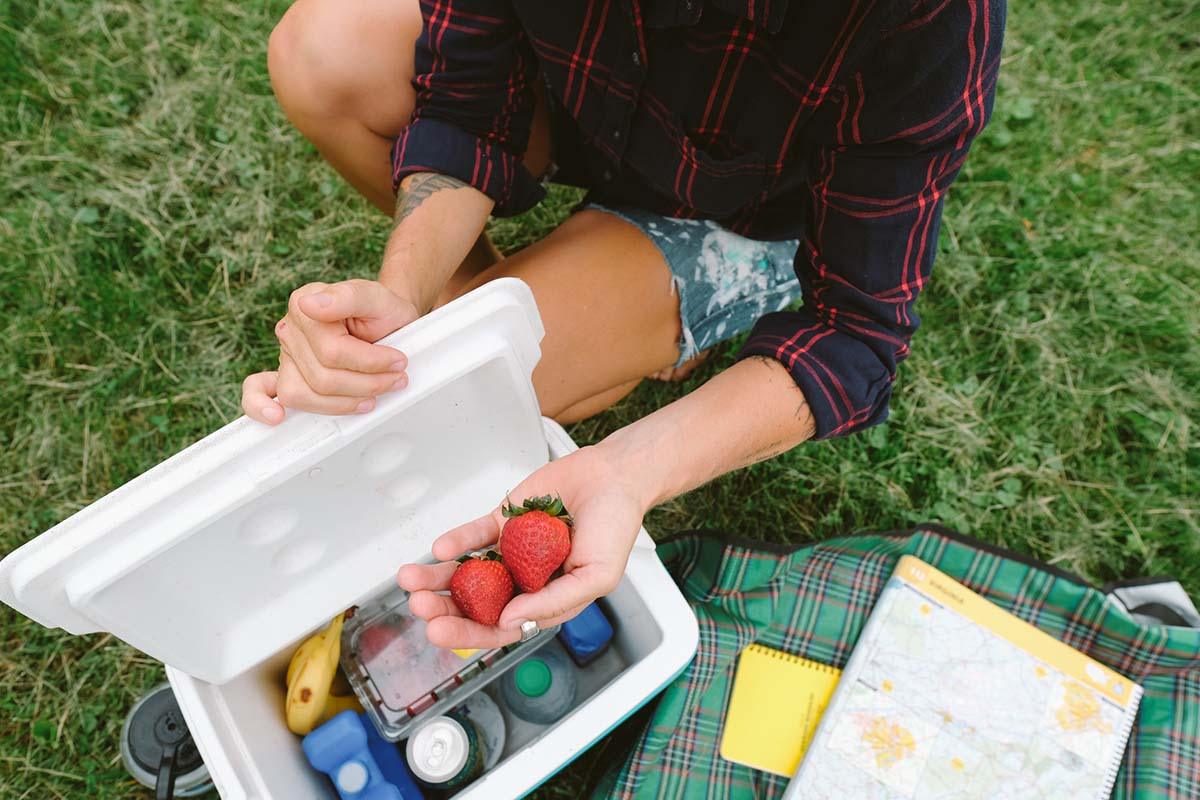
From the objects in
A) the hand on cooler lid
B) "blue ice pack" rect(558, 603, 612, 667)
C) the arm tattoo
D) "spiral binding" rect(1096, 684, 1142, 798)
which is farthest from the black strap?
"spiral binding" rect(1096, 684, 1142, 798)

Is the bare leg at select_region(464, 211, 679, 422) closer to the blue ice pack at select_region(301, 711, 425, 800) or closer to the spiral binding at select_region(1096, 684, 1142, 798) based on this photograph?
the blue ice pack at select_region(301, 711, 425, 800)

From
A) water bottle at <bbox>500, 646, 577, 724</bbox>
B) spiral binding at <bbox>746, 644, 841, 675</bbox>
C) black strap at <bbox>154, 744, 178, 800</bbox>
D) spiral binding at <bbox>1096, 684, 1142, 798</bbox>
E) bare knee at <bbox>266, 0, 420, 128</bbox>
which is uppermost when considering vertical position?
bare knee at <bbox>266, 0, 420, 128</bbox>

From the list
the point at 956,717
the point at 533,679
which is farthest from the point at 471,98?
the point at 956,717

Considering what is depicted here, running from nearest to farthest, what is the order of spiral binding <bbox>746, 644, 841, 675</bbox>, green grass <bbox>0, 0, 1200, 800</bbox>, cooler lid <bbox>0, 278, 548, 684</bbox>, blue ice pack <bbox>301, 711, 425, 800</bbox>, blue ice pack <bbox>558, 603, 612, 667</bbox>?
cooler lid <bbox>0, 278, 548, 684</bbox>
blue ice pack <bbox>301, 711, 425, 800</bbox>
blue ice pack <bbox>558, 603, 612, 667</bbox>
spiral binding <bbox>746, 644, 841, 675</bbox>
green grass <bbox>0, 0, 1200, 800</bbox>

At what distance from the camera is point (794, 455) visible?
145 centimetres

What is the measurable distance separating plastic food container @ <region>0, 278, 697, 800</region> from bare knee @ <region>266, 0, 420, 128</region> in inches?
20.1

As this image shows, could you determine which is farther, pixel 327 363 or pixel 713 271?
pixel 713 271

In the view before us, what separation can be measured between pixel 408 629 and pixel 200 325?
85 centimetres

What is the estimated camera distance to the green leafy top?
77cm

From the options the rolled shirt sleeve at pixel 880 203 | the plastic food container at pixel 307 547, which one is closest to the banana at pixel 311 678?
the plastic food container at pixel 307 547

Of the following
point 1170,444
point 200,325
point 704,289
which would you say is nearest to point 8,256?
point 200,325

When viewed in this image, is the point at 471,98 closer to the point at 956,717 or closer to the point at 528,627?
the point at 528,627

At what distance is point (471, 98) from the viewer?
3.35 feet

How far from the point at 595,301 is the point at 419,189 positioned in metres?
0.28
